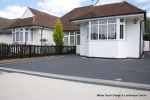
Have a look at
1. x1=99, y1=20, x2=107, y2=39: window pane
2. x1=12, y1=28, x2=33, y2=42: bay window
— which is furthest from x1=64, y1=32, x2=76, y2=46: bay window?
x1=99, y1=20, x2=107, y2=39: window pane

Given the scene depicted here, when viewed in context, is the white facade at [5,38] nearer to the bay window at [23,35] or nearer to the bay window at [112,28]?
the bay window at [23,35]

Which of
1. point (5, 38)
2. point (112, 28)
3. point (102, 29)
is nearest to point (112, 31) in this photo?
point (112, 28)

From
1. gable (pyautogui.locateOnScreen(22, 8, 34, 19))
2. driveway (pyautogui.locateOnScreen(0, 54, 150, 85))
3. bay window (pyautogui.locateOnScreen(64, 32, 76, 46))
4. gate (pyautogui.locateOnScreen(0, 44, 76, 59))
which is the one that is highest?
gable (pyautogui.locateOnScreen(22, 8, 34, 19))

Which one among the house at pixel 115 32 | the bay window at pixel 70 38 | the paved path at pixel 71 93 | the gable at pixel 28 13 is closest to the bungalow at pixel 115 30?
the house at pixel 115 32

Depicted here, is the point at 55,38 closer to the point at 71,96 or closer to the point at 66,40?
the point at 66,40

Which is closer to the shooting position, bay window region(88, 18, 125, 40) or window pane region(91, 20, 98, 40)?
bay window region(88, 18, 125, 40)

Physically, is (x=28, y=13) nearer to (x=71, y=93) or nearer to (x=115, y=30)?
(x=115, y=30)

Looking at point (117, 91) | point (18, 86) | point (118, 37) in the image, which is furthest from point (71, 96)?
point (118, 37)

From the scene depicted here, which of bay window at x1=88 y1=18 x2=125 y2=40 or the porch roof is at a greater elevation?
the porch roof

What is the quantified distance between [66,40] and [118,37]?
10181 millimetres

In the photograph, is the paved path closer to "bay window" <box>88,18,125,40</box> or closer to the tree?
"bay window" <box>88,18,125,40</box>

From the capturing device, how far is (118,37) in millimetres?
13391

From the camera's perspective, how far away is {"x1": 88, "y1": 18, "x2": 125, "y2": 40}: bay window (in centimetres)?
1348

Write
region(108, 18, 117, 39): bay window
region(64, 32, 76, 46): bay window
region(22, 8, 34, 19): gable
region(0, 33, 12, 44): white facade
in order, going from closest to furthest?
region(108, 18, 117, 39): bay window < region(64, 32, 76, 46): bay window < region(22, 8, 34, 19): gable < region(0, 33, 12, 44): white facade
